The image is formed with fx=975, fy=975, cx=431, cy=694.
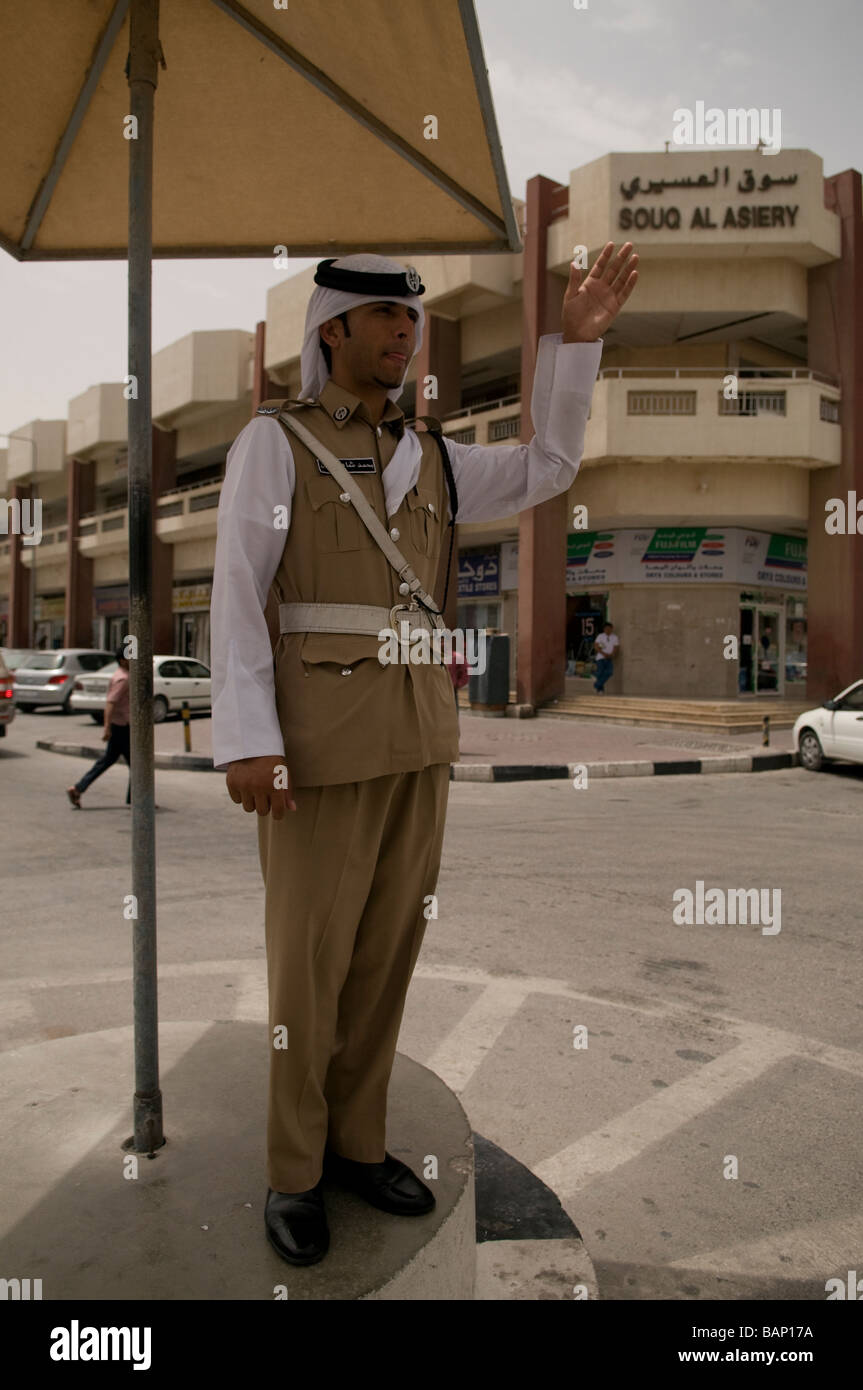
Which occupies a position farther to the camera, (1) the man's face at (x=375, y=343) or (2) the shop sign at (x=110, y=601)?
(2) the shop sign at (x=110, y=601)

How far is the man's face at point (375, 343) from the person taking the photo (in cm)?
219

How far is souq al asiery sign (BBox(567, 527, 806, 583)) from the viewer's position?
22109 millimetres

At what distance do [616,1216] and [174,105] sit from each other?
330cm

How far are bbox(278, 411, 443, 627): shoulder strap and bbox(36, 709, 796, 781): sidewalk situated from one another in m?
10.1

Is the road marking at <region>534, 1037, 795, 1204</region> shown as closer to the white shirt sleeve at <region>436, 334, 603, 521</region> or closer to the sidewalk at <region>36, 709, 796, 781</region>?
the white shirt sleeve at <region>436, 334, 603, 521</region>

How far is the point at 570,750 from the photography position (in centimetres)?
1459

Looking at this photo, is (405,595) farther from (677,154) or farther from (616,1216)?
(677,154)

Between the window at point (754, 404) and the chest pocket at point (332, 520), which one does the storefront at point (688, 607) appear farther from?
the chest pocket at point (332, 520)

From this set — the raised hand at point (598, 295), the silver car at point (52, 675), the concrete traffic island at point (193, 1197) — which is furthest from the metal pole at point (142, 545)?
the silver car at point (52, 675)

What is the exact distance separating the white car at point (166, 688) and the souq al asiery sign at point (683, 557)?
374 inches

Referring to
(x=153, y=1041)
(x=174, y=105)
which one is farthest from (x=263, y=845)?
(x=174, y=105)

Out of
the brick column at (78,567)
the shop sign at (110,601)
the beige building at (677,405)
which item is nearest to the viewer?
the beige building at (677,405)

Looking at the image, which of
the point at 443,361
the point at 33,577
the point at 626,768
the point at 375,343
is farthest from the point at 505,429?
the point at 33,577

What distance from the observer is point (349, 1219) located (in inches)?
79.4
